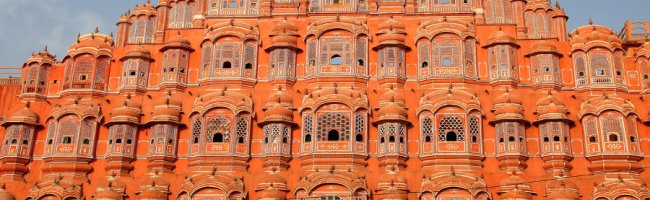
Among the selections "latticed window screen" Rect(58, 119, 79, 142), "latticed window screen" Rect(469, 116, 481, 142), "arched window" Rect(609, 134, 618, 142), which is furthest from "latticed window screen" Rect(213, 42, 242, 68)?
"arched window" Rect(609, 134, 618, 142)

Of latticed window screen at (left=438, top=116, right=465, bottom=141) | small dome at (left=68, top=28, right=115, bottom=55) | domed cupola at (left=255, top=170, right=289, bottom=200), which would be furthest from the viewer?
small dome at (left=68, top=28, right=115, bottom=55)

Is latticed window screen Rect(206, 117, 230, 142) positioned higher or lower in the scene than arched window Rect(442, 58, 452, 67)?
lower

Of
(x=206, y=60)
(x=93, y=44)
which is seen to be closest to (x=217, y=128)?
(x=206, y=60)

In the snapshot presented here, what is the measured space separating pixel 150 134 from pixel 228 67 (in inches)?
179

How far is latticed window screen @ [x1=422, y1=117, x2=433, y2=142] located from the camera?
29.2 metres

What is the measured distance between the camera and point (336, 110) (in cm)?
2955

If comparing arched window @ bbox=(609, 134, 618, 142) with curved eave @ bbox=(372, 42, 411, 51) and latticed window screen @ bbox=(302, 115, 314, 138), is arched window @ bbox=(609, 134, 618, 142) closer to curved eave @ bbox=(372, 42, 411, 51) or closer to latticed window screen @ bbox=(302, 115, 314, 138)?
curved eave @ bbox=(372, 42, 411, 51)

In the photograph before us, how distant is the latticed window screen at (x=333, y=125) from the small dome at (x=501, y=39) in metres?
7.48

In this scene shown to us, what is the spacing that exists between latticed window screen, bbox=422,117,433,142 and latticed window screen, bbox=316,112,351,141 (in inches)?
125

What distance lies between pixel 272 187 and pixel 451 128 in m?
7.89

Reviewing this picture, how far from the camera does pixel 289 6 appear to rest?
108ft

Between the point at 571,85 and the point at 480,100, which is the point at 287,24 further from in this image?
the point at 571,85

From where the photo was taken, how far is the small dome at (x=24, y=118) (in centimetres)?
3078

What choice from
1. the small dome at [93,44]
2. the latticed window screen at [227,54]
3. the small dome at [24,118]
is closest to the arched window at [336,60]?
the latticed window screen at [227,54]
